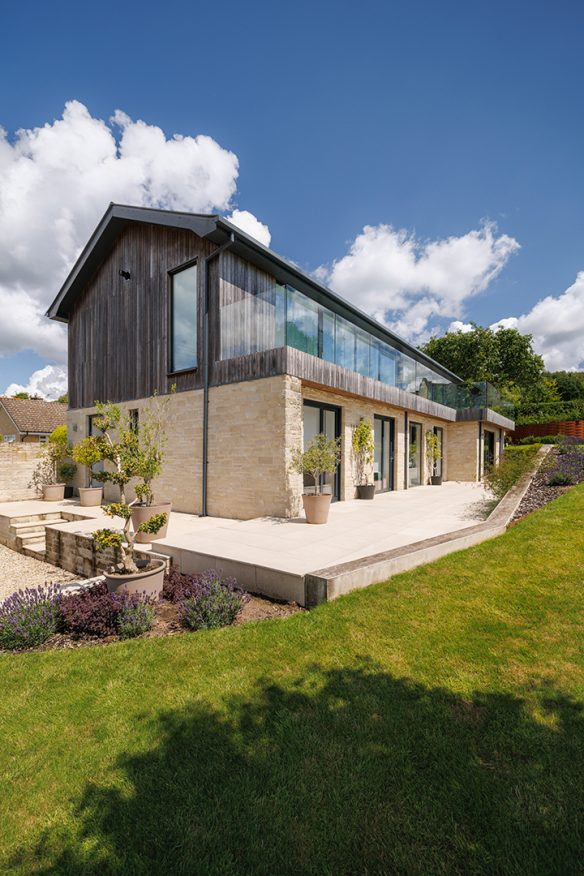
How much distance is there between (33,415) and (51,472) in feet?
70.0

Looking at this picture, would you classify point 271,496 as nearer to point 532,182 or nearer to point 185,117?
point 185,117

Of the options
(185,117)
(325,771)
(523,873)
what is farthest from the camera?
(185,117)

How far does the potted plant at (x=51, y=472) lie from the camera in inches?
580

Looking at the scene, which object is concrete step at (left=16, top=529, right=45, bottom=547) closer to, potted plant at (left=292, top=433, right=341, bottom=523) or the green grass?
potted plant at (left=292, top=433, right=341, bottom=523)

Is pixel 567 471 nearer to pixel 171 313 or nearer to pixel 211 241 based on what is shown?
pixel 211 241

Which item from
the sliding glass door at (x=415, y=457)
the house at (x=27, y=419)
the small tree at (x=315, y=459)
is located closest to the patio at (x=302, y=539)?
the small tree at (x=315, y=459)

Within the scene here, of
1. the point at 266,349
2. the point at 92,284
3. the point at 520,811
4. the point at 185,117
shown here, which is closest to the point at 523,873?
the point at 520,811

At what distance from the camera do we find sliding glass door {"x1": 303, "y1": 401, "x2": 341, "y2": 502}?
10766mm

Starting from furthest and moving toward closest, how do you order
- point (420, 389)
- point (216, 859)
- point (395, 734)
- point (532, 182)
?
point (420, 389) < point (532, 182) < point (395, 734) < point (216, 859)

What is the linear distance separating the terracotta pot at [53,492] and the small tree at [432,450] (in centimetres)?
1563

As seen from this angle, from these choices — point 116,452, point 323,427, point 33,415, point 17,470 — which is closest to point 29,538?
point 17,470

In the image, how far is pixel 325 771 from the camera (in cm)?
226

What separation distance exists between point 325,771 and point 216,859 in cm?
72

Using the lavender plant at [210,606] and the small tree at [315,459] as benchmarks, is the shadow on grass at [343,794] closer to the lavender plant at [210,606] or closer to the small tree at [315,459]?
the lavender plant at [210,606]
